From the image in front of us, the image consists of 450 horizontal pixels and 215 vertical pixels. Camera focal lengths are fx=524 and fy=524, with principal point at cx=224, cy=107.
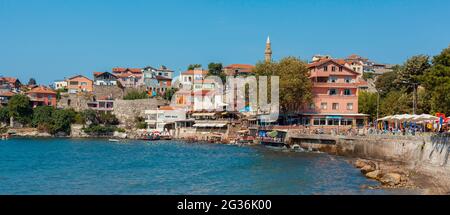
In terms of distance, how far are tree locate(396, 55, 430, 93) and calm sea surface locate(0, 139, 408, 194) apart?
20.0 m

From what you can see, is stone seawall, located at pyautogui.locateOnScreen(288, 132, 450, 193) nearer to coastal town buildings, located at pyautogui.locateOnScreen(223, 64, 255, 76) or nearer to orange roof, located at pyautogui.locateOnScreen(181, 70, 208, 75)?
orange roof, located at pyautogui.locateOnScreen(181, 70, 208, 75)

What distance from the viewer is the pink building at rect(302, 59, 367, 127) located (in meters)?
61.4

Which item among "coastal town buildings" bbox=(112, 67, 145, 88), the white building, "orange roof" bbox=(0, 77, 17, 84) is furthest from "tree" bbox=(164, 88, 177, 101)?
"orange roof" bbox=(0, 77, 17, 84)

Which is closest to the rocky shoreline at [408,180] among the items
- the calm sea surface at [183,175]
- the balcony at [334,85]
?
the calm sea surface at [183,175]

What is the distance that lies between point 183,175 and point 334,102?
32754 millimetres

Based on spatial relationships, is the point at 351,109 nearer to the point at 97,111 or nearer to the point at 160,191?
the point at 160,191

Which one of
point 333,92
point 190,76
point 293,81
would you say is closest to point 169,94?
point 190,76

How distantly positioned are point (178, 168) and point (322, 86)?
29.3 meters

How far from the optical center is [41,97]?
97312 millimetres

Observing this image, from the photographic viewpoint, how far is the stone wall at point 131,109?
89.6 metres

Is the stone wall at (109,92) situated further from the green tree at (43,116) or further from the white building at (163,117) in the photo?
the white building at (163,117)

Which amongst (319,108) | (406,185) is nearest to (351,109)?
(319,108)

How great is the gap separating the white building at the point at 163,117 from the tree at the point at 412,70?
3384 centimetres
